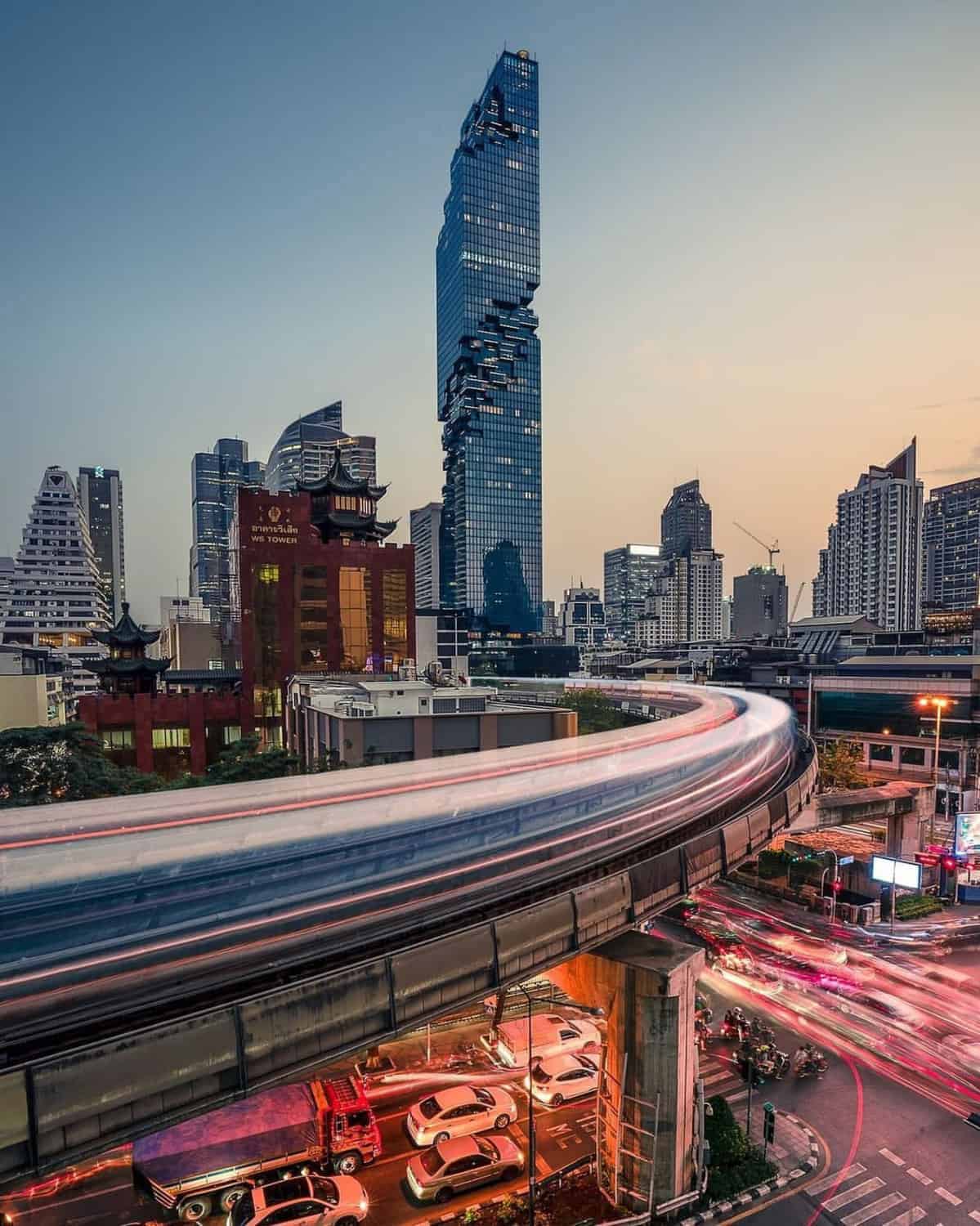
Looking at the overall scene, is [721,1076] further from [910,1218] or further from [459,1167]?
[459,1167]

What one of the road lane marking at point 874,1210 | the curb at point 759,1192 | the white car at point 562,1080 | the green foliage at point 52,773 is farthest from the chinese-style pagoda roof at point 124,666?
the road lane marking at point 874,1210

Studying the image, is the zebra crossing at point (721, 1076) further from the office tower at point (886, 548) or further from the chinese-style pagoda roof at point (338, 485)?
the office tower at point (886, 548)

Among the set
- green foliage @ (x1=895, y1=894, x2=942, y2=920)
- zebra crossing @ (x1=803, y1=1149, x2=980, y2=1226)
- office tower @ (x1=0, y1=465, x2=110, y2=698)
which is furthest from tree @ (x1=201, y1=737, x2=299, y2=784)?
office tower @ (x1=0, y1=465, x2=110, y2=698)

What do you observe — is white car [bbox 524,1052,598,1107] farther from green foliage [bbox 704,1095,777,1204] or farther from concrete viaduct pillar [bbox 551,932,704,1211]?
concrete viaduct pillar [bbox 551,932,704,1211]

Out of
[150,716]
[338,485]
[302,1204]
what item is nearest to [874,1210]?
[302,1204]

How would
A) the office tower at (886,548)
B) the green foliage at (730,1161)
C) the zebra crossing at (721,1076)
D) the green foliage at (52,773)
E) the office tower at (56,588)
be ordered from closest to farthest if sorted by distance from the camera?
the green foliage at (730,1161), the zebra crossing at (721,1076), the green foliage at (52,773), the office tower at (56,588), the office tower at (886,548)
